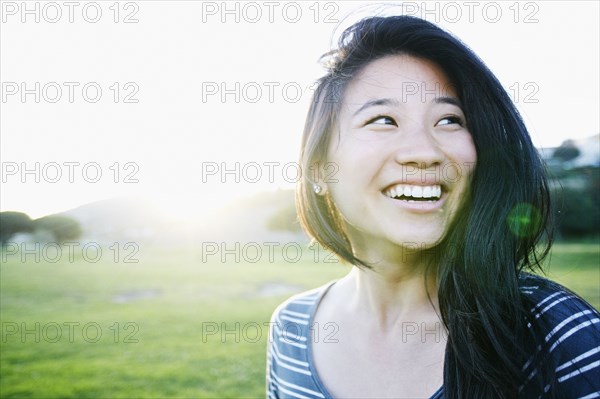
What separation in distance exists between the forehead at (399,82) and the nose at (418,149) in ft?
0.51

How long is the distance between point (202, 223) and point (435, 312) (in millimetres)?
25239

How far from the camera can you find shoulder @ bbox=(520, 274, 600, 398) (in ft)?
4.54

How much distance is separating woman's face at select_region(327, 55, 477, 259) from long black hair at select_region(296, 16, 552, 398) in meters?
0.08

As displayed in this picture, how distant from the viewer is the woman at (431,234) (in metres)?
1.59

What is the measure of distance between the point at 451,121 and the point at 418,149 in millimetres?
266

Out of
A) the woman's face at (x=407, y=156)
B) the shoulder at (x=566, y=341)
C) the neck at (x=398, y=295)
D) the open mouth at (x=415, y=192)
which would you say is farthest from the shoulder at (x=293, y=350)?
the shoulder at (x=566, y=341)

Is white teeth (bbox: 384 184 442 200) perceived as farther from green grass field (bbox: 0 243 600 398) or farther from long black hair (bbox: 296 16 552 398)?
green grass field (bbox: 0 243 600 398)

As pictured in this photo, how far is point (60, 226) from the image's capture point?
1962 cm

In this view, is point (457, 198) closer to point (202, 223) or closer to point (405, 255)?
point (405, 255)

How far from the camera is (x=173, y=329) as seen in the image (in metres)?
12.1

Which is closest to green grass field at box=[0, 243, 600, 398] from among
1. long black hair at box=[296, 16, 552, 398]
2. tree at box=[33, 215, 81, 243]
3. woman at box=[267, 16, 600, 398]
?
long black hair at box=[296, 16, 552, 398]

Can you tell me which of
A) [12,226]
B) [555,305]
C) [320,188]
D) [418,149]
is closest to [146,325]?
[12,226]

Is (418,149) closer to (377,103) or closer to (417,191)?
(417,191)

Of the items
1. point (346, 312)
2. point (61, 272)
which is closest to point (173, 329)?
point (346, 312)
